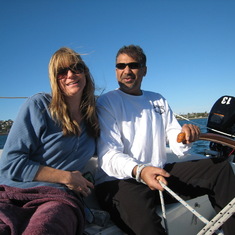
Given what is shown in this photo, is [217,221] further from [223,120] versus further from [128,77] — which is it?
[223,120]

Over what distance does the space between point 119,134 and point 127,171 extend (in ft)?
1.65

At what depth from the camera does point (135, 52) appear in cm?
274

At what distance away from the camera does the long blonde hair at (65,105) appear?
1.89m

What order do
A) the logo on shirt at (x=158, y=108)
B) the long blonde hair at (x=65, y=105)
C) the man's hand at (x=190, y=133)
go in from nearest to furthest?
the long blonde hair at (x=65, y=105) < the man's hand at (x=190, y=133) < the logo on shirt at (x=158, y=108)

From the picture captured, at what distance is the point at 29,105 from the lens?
1.78 m

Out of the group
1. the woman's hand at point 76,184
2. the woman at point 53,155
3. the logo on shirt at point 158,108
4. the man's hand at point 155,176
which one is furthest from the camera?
the logo on shirt at point 158,108

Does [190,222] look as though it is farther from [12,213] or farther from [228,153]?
[12,213]

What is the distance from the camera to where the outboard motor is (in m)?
3.68

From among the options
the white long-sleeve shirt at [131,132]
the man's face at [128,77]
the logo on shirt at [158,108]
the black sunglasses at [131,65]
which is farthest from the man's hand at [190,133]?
the black sunglasses at [131,65]

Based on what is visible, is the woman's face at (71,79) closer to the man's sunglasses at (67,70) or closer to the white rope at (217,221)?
the man's sunglasses at (67,70)

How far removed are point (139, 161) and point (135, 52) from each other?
1349 mm

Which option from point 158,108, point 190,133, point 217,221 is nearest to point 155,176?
point 217,221

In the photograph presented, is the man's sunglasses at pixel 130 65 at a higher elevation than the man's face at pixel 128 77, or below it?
higher

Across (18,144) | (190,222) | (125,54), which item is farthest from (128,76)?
(190,222)
